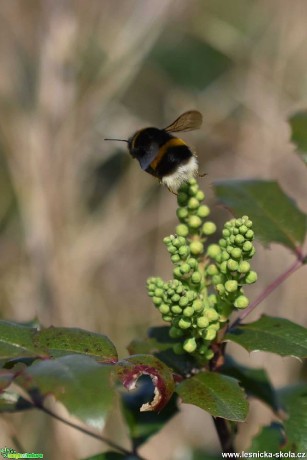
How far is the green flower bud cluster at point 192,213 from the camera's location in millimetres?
1345

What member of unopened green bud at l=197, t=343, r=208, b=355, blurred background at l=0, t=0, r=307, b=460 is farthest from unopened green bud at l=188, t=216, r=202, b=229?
blurred background at l=0, t=0, r=307, b=460

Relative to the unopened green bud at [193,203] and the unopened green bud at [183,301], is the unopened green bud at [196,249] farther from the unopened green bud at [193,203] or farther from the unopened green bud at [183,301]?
the unopened green bud at [183,301]

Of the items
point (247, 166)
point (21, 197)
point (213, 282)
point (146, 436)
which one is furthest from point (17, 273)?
point (213, 282)

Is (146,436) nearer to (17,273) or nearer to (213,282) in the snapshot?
(213,282)

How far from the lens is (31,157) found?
152 inches

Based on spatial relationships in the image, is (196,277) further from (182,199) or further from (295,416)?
(295,416)

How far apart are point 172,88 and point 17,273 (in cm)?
175

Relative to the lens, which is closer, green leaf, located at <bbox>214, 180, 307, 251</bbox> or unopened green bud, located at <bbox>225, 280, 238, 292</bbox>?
unopened green bud, located at <bbox>225, 280, 238, 292</bbox>

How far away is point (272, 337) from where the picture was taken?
4.13 feet

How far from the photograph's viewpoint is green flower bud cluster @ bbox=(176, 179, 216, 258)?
1.34m

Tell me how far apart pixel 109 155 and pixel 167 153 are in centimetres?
303

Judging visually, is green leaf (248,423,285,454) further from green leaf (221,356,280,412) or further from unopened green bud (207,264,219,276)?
unopened green bud (207,264,219,276)

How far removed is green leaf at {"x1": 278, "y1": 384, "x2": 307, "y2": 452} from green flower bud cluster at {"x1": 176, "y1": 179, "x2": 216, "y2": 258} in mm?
392

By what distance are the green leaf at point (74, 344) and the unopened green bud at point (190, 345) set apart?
13cm
